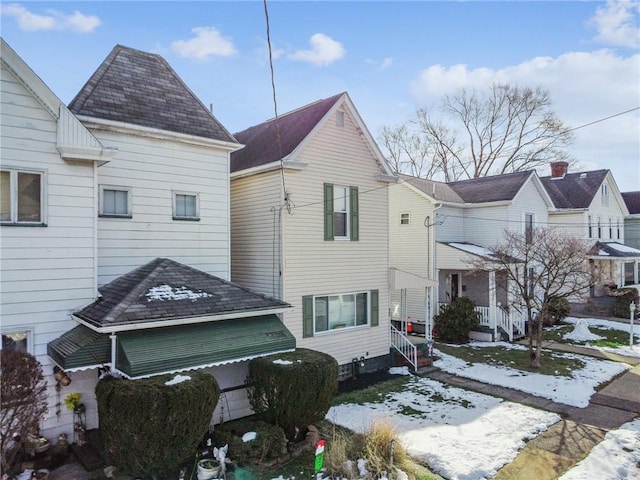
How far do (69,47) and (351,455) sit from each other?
10.3 m

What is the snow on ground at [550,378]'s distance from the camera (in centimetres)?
1138

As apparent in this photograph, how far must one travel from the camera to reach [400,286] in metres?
14.3

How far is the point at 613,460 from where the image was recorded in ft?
25.3

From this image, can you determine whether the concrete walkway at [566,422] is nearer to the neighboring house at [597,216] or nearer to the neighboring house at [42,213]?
the neighboring house at [42,213]

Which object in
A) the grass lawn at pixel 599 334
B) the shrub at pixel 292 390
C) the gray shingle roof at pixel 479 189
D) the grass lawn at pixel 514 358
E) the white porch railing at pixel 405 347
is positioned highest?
the gray shingle roof at pixel 479 189

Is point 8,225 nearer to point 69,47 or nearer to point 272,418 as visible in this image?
point 69,47

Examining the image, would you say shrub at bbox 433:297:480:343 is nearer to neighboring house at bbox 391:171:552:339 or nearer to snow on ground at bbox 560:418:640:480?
neighboring house at bbox 391:171:552:339

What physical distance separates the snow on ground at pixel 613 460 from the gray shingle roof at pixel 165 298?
676 centimetres

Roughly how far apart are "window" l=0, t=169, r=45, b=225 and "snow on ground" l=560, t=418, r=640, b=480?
1084 centimetres

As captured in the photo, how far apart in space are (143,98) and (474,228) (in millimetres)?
17558

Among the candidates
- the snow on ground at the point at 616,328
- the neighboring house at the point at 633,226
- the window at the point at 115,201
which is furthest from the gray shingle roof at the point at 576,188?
the window at the point at 115,201

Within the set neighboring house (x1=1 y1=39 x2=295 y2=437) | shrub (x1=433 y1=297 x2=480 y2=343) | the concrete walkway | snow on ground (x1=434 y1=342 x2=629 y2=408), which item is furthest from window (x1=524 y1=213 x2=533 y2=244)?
neighboring house (x1=1 y1=39 x2=295 y2=437)

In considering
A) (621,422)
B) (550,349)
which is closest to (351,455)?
(621,422)

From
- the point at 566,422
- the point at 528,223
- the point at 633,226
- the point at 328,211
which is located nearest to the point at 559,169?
the point at 633,226
